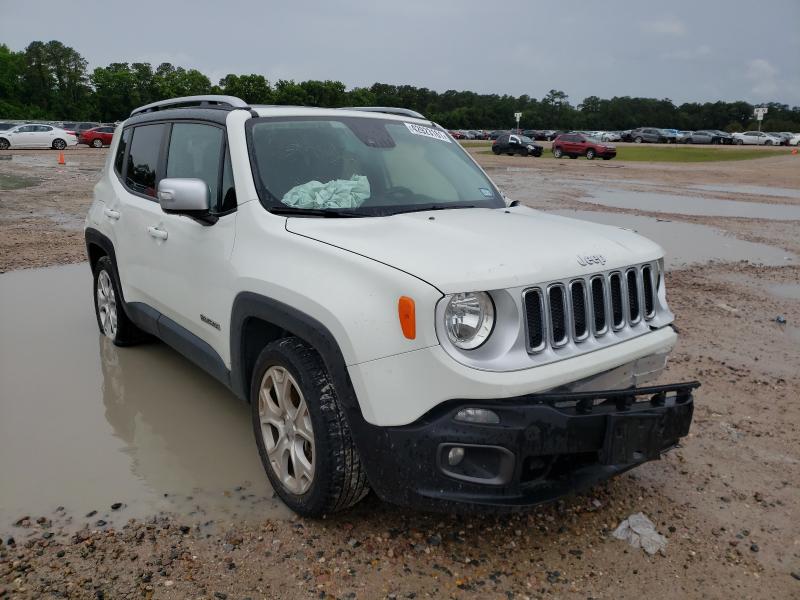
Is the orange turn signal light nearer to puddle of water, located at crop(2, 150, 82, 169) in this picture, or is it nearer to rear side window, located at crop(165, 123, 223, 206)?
rear side window, located at crop(165, 123, 223, 206)

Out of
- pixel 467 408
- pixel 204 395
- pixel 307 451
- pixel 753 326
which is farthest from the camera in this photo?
pixel 753 326

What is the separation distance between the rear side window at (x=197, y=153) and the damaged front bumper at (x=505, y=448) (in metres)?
1.89

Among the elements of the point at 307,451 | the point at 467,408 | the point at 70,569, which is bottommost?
the point at 70,569

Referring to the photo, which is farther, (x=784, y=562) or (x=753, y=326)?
(x=753, y=326)

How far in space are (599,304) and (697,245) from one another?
28.0ft

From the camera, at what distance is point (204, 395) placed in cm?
478

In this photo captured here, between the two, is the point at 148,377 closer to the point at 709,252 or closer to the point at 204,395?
the point at 204,395

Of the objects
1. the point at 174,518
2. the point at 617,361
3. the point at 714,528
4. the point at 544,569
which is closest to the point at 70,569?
the point at 174,518

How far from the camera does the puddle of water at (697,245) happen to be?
9.70 metres

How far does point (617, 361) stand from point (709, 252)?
26.5 ft

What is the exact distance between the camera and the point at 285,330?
3318 millimetres

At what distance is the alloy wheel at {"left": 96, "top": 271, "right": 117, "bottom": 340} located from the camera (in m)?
5.56

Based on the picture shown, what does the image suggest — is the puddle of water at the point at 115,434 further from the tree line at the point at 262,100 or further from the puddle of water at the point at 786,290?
the tree line at the point at 262,100

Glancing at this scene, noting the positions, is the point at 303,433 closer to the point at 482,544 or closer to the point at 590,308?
the point at 482,544
